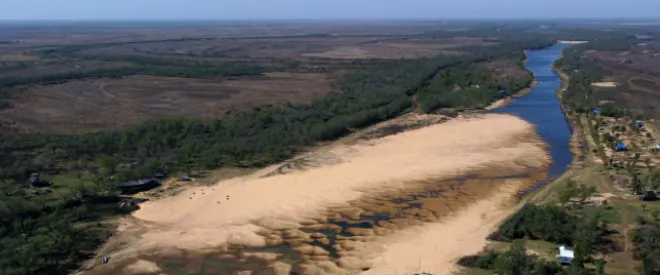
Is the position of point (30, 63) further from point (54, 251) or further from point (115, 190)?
point (54, 251)

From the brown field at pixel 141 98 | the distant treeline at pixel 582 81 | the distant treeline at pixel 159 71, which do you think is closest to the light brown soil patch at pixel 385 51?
the distant treeline at pixel 159 71

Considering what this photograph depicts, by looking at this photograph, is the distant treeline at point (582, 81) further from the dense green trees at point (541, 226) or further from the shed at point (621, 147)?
the dense green trees at point (541, 226)

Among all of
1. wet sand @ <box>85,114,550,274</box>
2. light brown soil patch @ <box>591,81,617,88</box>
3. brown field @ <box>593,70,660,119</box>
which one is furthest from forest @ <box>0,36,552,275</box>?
brown field @ <box>593,70,660,119</box>

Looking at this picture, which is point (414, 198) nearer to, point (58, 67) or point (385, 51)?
point (58, 67)

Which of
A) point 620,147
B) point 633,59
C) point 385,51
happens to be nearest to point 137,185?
point 620,147

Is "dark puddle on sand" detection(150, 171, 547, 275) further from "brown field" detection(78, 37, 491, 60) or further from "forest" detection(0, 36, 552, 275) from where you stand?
"brown field" detection(78, 37, 491, 60)

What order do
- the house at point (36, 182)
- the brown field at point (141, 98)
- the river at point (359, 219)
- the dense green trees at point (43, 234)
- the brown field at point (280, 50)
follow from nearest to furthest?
the dense green trees at point (43, 234), the river at point (359, 219), the house at point (36, 182), the brown field at point (141, 98), the brown field at point (280, 50)

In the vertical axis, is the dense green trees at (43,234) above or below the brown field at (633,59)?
below
